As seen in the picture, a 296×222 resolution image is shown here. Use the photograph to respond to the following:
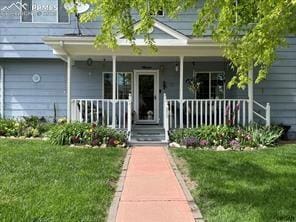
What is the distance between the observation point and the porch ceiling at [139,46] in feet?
54.0

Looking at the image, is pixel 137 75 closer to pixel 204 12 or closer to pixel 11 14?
pixel 11 14

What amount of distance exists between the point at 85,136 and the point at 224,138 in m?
4.27

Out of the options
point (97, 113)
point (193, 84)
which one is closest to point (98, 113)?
point (97, 113)

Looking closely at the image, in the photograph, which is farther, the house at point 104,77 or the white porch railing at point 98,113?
the house at point 104,77

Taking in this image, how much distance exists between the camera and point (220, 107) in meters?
16.8

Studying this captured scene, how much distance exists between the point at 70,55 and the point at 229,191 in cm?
1026

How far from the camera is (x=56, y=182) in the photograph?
9070 mm

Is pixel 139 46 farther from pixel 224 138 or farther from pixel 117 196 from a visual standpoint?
pixel 117 196

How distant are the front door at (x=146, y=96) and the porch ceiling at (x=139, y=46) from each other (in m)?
2.39

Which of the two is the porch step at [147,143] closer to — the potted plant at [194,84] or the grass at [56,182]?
the grass at [56,182]

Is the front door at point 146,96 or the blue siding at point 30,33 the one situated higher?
the blue siding at point 30,33

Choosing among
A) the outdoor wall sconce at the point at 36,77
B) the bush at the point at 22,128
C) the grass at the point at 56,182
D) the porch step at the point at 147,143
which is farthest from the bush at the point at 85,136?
the outdoor wall sconce at the point at 36,77

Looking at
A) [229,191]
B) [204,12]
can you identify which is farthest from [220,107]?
[229,191]

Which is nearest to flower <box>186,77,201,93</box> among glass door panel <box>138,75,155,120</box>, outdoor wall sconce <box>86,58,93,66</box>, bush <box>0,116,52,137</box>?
glass door panel <box>138,75,155,120</box>
